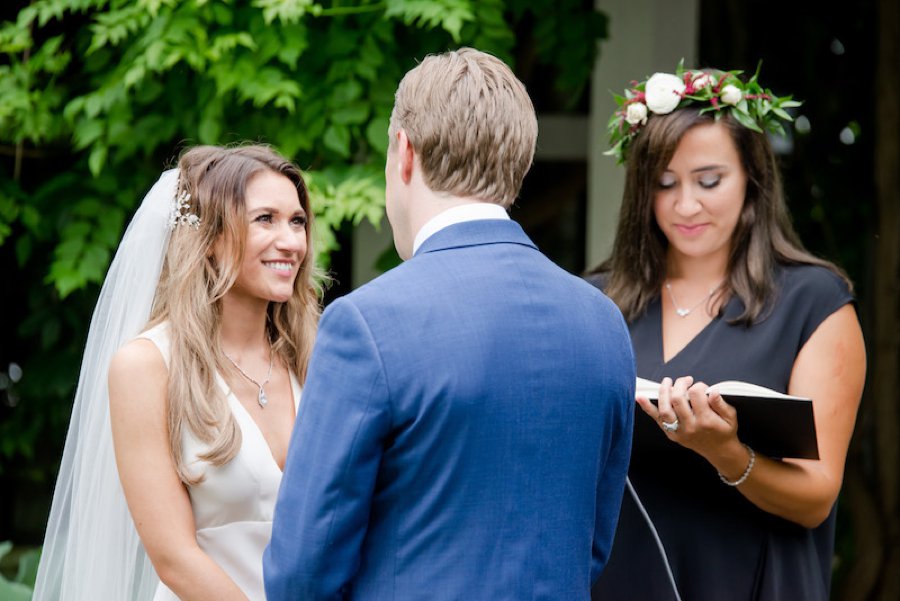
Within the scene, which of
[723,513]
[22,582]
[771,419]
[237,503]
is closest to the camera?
[771,419]

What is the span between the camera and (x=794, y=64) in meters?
5.22

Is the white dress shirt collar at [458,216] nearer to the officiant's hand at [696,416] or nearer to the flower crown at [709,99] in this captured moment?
the officiant's hand at [696,416]

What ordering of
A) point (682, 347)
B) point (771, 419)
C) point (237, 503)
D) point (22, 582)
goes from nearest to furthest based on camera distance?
1. point (771, 419)
2. point (237, 503)
3. point (682, 347)
4. point (22, 582)

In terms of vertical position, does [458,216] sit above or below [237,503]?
above

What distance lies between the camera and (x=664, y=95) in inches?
105

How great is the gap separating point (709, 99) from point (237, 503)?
1471mm

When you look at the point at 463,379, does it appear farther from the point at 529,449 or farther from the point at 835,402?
the point at 835,402

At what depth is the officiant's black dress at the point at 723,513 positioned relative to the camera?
97.7 inches

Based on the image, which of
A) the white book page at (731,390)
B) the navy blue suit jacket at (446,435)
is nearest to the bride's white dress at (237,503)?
the navy blue suit jacket at (446,435)

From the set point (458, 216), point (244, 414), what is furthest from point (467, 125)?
point (244, 414)

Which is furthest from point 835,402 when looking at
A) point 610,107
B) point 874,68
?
point 874,68

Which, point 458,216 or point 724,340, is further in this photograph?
point 724,340

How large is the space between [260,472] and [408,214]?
0.85 m

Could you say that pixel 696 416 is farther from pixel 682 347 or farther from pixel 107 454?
pixel 107 454
